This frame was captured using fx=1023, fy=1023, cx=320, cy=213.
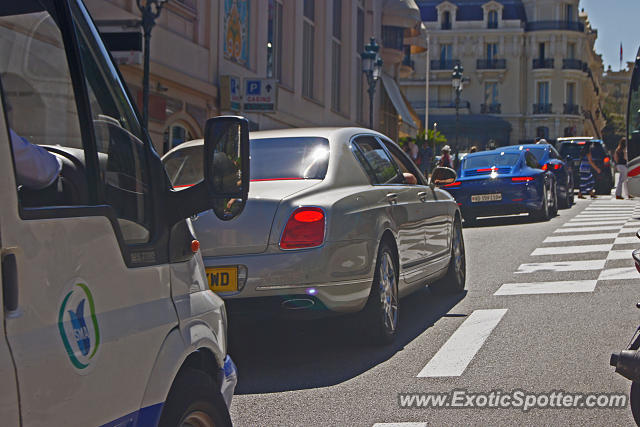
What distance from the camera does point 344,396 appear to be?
558 centimetres

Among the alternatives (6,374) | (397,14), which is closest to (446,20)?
(397,14)

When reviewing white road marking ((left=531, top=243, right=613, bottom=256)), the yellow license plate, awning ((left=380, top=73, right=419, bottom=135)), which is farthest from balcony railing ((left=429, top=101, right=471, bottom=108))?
the yellow license plate

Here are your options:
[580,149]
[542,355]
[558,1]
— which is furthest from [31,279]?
[558,1]

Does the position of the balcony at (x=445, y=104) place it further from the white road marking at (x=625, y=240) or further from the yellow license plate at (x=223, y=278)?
the yellow license plate at (x=223, y=278)

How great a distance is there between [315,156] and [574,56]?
85620 millimetres

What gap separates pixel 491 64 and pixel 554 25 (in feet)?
20.4

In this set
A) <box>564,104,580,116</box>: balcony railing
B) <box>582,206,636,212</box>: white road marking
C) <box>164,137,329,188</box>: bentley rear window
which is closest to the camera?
<box>164,137,329,188</box>: bentley rear window

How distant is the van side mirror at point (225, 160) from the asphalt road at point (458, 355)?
219 centimetres

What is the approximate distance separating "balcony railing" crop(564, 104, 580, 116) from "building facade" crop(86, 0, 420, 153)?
142 feet

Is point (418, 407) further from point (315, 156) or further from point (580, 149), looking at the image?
point (580, 149)

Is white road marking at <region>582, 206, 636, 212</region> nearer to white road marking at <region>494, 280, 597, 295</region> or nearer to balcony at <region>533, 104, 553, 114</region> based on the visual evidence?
white road marking at <region>494, 280, 597, 295</region>

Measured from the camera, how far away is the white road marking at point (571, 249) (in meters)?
13.2

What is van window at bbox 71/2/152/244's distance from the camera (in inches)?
111

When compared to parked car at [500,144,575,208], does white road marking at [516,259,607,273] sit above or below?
below
